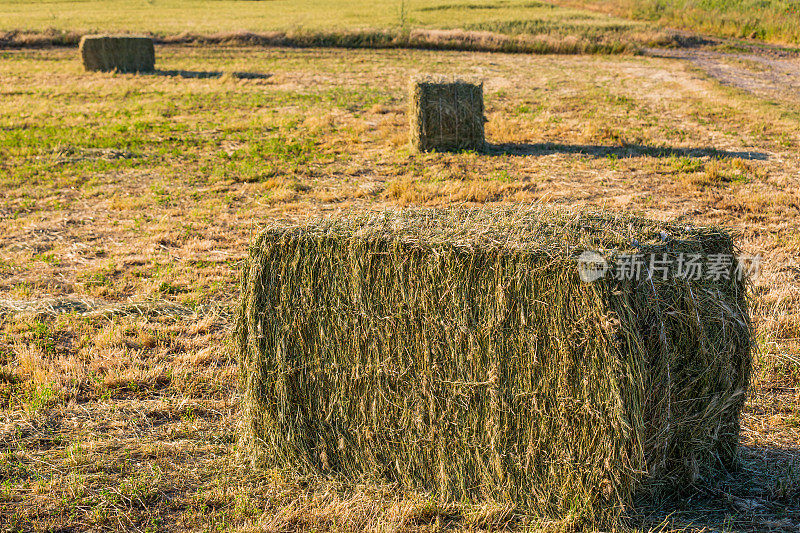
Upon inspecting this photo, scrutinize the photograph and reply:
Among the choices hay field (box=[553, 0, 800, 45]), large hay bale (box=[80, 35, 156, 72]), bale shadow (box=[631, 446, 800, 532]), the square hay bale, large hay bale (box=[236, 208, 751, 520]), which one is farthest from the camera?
hay field (box=[553, 0, 800, 45])

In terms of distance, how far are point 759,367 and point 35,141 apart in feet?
43.8

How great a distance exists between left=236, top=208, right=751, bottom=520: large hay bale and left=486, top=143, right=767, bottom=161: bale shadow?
310 inches

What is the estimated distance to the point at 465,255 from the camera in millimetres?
3502

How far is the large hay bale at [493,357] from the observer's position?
11.0 ft

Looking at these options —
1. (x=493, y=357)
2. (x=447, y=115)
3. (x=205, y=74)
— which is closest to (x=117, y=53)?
(x=205, y=74)

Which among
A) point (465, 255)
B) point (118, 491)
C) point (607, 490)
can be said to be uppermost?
point (465, 255)

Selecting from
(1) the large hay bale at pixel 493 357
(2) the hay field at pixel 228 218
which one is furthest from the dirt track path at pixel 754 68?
(1) the large hay bale at pixel 493 357

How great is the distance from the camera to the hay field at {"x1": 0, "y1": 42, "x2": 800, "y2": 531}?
3.86 metres

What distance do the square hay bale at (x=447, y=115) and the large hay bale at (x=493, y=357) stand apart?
7.84 meters

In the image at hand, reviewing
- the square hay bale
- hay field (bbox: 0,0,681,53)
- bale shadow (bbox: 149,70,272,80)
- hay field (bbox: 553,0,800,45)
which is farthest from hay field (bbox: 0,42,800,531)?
hay field (bbox: 553,0,800,45)

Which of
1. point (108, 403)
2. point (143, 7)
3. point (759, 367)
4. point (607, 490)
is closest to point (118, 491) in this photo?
point (108, 403)

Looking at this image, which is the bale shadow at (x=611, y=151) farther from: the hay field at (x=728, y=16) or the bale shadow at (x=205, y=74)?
the hay field at (x=728, y=16)

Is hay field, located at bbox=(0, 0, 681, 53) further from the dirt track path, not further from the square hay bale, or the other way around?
the square hay bale

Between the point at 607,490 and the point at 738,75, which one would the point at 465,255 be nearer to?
the point at 607,490
